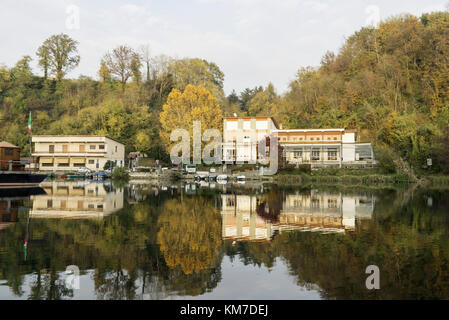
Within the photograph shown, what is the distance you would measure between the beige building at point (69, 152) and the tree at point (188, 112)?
10.5m

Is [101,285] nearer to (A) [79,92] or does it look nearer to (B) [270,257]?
(B) [270,257]

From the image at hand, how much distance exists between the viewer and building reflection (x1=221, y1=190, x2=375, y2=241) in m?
12.1

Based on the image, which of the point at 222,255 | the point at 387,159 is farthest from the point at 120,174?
the point at 222,255

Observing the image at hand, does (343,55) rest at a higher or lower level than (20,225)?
higher

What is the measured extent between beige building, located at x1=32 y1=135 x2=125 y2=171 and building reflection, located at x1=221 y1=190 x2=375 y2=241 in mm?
42885

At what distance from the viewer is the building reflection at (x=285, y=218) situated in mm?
12094

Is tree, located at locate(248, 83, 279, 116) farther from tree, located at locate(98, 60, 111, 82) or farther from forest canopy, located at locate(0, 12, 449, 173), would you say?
tree, located at locate(98, 60, 111, 82)

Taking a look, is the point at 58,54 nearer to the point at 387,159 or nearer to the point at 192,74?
the point at 192,74

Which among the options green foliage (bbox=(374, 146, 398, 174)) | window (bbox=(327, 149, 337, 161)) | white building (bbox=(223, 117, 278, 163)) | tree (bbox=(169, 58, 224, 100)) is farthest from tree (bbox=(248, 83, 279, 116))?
green foliage (bbox=(374, 146, 398, 174))

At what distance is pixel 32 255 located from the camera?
8594mm

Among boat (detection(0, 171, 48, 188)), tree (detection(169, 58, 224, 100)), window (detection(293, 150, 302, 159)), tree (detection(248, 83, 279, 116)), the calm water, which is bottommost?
the calm water

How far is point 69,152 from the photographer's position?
190 ft

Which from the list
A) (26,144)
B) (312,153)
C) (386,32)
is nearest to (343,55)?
(386,32)
